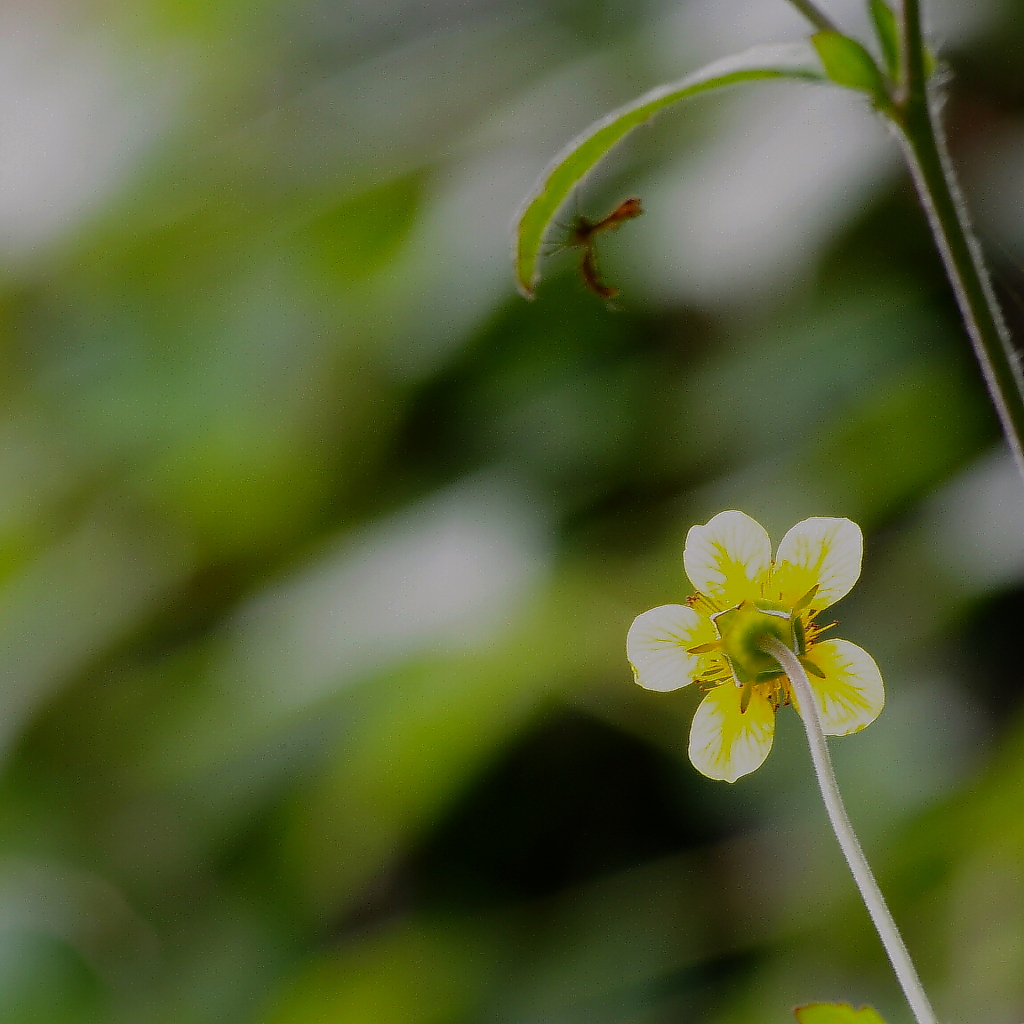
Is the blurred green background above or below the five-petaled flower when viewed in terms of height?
above

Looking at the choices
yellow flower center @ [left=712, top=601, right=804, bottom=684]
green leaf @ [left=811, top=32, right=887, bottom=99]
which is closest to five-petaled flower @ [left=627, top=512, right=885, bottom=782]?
yellow flower center @ [left=712, top=601, right=804, bottom=684]

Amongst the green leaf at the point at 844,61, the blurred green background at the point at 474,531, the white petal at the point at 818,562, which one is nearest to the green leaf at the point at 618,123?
the green leaf at the point at 844,61

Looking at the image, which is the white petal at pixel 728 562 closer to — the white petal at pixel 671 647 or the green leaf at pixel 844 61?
the white petal at pixel 671 647

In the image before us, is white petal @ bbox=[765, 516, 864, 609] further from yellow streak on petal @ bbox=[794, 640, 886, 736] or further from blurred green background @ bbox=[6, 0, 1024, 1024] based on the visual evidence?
blurred green background @ bbox=[6, 0, 1024, 1024]

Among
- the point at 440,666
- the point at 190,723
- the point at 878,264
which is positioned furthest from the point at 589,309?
the point at 190,723

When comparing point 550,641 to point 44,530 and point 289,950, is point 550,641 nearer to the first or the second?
point 289,950

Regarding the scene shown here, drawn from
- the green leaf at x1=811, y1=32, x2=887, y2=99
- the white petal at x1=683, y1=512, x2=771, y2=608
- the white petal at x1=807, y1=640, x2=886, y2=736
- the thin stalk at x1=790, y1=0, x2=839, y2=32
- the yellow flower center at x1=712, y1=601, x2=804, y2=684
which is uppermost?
the thin stalk at x1=790, y1=0, x2=839, y2=32

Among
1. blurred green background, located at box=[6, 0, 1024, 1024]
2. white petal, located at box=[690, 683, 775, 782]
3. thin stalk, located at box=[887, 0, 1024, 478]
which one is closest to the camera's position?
thin stalk, located at box=[887, 0, 1024, 478]
